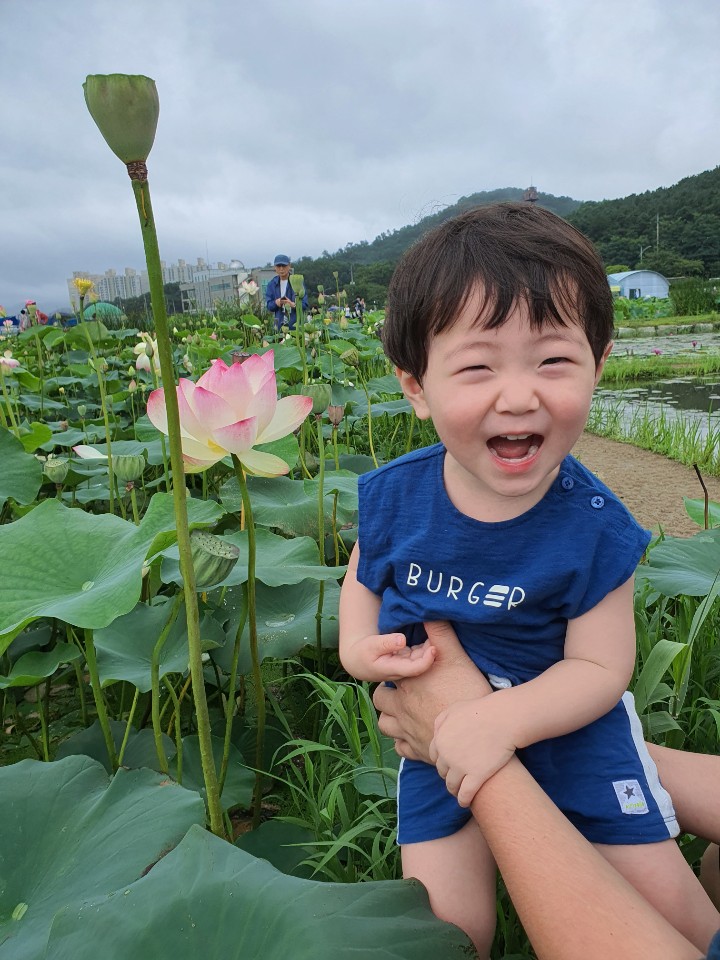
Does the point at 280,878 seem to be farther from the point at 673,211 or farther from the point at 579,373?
the point at 673,211

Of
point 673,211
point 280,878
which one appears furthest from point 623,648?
point 673,211

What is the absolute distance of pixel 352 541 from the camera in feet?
5.21

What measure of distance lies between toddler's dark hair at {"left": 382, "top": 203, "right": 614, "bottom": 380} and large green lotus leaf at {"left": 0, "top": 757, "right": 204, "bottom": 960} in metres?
0.51

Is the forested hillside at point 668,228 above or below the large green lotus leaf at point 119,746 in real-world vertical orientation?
above

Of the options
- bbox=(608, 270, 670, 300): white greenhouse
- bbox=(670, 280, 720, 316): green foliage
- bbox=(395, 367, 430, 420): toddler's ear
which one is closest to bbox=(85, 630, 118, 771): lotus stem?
bbox=(395, 367, 430, 420): toddler's ear

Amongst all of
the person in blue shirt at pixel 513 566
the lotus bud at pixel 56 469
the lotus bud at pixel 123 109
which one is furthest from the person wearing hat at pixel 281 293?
the lotus bud at pixel 123 109

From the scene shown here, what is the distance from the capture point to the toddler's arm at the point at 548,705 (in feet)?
2.20

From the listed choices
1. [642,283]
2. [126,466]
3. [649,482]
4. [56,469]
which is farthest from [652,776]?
[642,283]

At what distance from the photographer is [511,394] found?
0.66m

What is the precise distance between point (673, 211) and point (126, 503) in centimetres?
3080

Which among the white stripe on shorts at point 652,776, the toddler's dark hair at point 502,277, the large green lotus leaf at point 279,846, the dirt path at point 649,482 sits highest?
the toddler's dark hair at point 502,277

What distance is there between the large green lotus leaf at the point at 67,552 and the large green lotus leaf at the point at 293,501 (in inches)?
13.5

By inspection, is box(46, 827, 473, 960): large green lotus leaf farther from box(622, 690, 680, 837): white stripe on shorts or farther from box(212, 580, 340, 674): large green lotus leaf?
box(212, 580, 340, 674): large green lotus leaf

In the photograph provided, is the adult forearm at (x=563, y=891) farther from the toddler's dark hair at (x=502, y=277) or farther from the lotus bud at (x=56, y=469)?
the lotus bud at (x=56, y=469)
